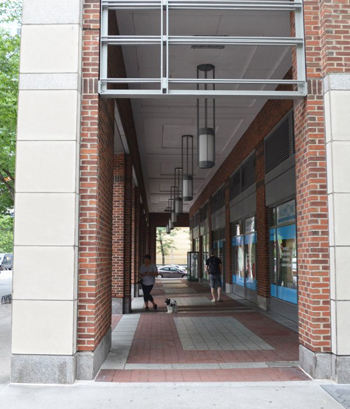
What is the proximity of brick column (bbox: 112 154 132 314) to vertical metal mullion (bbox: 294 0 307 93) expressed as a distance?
7.38 metres

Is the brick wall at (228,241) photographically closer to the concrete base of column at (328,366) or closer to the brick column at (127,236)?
the brick column at (127,236)

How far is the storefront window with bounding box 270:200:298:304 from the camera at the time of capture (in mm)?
11041

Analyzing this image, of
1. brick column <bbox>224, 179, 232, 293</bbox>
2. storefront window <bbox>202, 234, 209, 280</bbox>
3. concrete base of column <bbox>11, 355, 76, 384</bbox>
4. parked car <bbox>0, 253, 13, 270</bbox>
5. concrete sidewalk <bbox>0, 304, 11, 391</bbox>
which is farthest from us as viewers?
parked car <bbox>0, 253, 13, 270</bbox>

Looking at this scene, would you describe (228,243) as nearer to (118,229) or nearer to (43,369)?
(118,229)

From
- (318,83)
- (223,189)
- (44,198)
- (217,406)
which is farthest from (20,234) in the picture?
(223,189)

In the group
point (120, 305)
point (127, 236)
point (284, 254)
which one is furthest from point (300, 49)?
point (120, 305)

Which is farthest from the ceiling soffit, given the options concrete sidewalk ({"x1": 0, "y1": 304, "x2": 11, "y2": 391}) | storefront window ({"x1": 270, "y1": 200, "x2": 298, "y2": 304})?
concrete sidewalk ({"x1": 0, "y1": 304, "x2": 11, "y2": 391})

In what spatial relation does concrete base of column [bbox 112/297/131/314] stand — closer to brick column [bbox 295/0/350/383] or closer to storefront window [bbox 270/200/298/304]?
storefront window [bbox 270/200/298/304]

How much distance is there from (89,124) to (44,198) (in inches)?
47.8

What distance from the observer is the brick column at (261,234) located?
43.7 ft

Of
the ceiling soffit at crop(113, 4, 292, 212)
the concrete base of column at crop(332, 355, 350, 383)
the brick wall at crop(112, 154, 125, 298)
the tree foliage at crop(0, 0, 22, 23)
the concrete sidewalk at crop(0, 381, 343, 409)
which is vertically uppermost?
the tree foliage at crop(0, 0, 22, 23)

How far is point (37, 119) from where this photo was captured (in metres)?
6.06

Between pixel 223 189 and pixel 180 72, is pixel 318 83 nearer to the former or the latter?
pixel 180 72

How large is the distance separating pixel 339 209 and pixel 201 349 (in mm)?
3610
